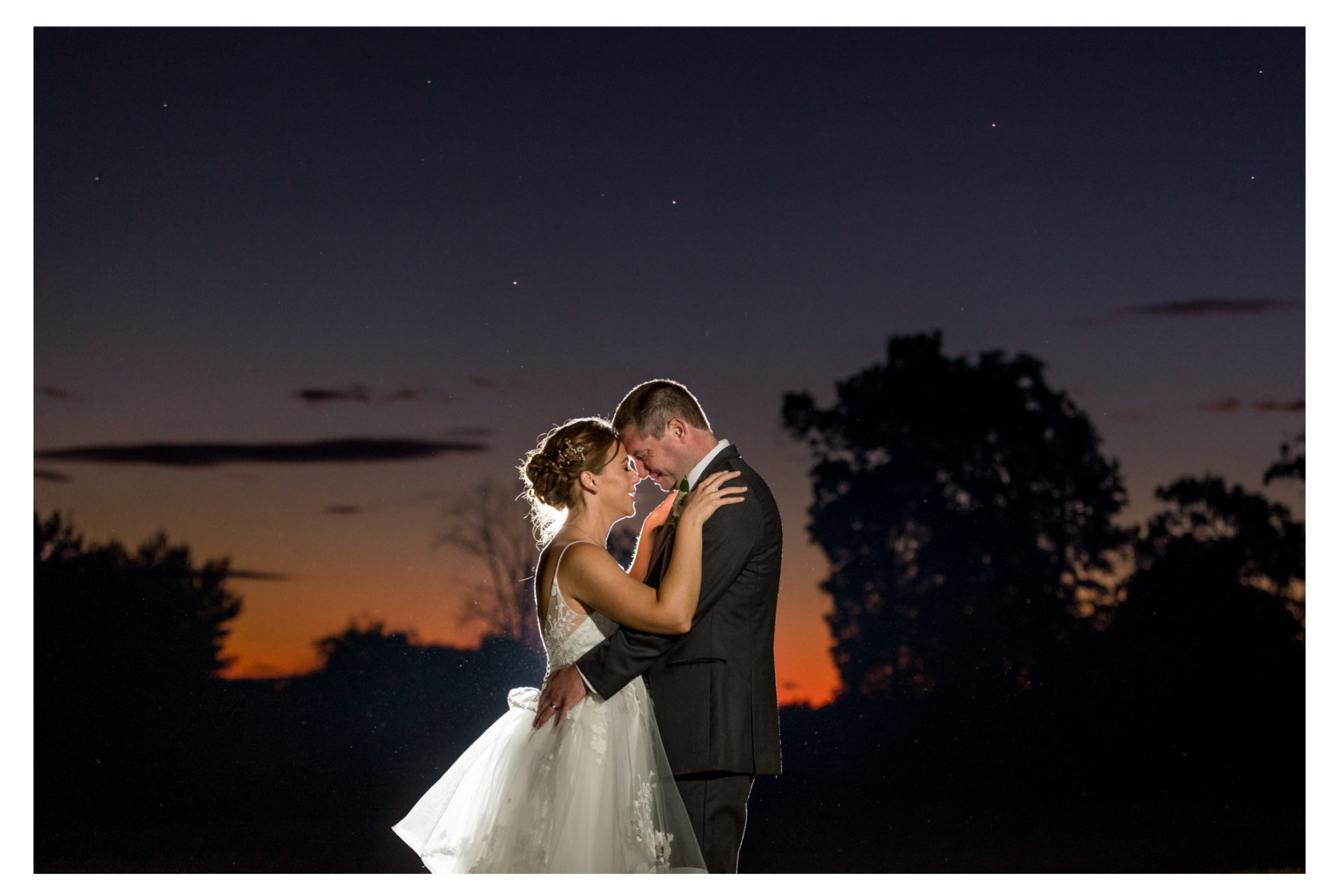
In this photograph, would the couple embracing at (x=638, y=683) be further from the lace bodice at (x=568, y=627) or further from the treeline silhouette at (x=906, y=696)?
the treeline silhouette at (x=906, y=696)

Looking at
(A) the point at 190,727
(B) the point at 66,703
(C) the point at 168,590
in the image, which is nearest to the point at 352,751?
(A) the point at 190,727

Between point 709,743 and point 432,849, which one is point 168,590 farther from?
point 709,743

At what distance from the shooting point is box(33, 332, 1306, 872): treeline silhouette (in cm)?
1077

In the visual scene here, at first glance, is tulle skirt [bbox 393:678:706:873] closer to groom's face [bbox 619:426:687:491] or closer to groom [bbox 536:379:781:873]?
groom [bbox 536:379:781:873]

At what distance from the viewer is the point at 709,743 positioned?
3814 millimetres

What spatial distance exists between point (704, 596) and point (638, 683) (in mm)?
431

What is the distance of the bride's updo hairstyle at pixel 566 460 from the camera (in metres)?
3.97

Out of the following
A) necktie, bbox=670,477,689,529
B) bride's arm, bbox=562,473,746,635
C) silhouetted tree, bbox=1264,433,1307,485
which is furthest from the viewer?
silhouetted tree, bbox=1264,433,1307,485

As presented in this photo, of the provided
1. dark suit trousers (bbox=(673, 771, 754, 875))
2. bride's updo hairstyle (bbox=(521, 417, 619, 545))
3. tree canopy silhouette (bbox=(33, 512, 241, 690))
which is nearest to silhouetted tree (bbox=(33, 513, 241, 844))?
tree canopy silhouette (bbox=(33, 512, 241, 690))

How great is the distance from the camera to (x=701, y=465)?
4.05 m

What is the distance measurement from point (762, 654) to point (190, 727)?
861 cm

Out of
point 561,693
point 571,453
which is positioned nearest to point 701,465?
point 571,453

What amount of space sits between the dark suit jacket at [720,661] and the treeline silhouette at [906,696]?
6475 millimetres

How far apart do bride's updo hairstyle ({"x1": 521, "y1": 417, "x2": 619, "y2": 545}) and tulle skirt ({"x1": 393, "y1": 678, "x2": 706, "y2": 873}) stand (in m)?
0.65
